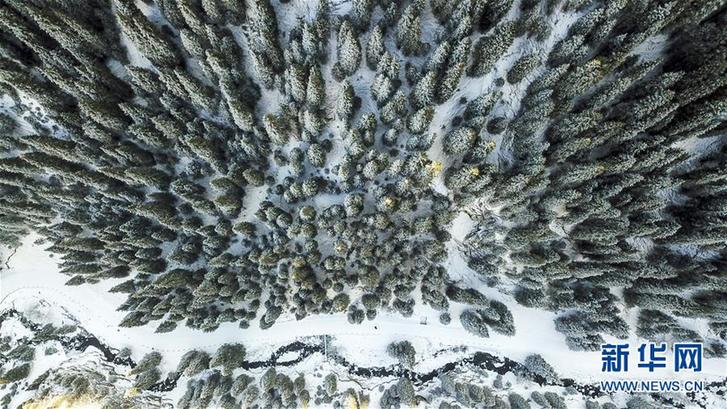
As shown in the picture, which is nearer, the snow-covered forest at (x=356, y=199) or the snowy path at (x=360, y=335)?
the snow-covered forest at (x=356, y=199)

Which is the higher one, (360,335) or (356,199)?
(356,199)

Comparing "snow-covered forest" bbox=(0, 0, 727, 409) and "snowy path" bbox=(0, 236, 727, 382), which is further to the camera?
"snowy path" bbox=(0, 236, 727, 382)

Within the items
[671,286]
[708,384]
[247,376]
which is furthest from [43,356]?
[708,384]

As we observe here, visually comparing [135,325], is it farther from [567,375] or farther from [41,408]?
[567,375]

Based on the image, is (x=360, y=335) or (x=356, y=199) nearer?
(x=356, y=199)
